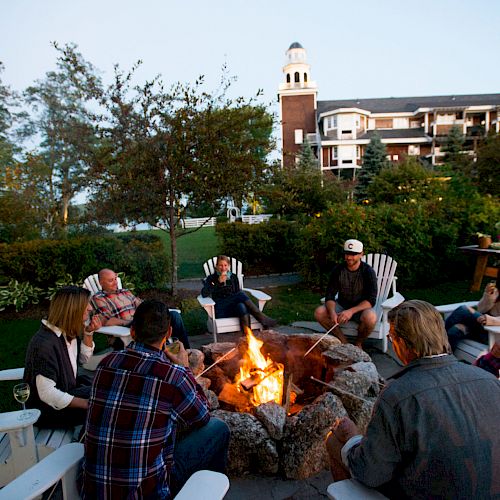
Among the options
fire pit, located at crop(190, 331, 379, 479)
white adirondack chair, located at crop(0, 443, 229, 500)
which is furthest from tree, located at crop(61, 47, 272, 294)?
white adirondack chair, located at crop(0, 443, 229, 500)

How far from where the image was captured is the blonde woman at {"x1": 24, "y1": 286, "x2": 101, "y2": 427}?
2.46m

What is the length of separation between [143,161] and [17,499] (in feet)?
17.2

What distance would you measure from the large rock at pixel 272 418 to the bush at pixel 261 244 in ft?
20.9

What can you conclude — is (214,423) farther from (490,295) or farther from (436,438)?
(490,295)

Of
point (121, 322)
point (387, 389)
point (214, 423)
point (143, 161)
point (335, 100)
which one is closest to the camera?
point (387, 389)

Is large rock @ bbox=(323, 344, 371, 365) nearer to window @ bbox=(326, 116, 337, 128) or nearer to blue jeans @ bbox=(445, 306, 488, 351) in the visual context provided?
blue jeans @ bbox=(445, 306, 488, 351)

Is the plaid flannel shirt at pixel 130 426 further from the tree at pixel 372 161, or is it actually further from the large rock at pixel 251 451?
the tree at pixel 372 161

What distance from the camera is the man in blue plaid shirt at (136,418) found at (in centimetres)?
162

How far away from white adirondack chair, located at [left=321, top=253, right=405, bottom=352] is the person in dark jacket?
74 centimetres

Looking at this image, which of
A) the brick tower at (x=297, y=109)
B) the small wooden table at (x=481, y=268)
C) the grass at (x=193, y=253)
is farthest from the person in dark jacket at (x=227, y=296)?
the brick tower at (x=297, y=109)

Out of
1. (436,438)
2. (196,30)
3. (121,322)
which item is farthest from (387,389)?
(196,30)

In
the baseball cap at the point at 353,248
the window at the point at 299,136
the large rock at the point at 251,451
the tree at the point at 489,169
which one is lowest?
the large rock at the point at 251,451

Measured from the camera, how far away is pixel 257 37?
13312mm

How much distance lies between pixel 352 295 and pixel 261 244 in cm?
478
